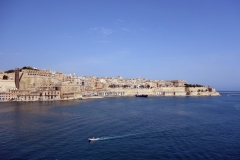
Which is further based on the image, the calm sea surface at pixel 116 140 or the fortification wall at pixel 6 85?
the fortification wall at pixel 6 85

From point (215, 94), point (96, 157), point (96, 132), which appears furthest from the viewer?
point (215, 94)

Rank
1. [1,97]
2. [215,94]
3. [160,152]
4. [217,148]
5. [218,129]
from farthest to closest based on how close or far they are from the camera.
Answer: [215,94], [1,97], [218,129], [217,148], [160,152]

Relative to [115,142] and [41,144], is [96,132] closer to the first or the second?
[115,142]

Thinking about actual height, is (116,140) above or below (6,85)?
below

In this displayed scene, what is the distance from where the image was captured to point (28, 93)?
2895cm

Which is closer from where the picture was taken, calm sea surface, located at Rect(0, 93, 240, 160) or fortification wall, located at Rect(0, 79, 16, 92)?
calm sea surface, located at Rect(0, 93, 240, 160)

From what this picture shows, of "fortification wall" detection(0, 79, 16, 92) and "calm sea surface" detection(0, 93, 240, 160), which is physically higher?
"fortification wall" detection(0, 79, 16, 92)

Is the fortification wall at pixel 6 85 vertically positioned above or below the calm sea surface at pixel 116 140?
above

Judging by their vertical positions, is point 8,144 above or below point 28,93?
below

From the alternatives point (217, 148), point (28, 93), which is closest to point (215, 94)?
point (28, 93)

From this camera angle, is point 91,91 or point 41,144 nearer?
point 41,144

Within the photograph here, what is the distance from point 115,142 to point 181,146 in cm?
246

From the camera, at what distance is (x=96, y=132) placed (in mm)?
10305

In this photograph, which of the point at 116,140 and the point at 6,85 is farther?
the point at 6,85
